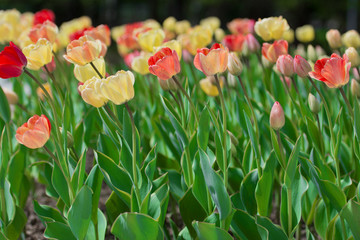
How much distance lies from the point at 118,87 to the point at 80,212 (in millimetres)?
403

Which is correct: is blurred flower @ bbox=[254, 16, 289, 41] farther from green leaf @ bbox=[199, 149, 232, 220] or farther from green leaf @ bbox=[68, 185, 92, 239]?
green leaf @ bbox=[68, 185, 92, 239]

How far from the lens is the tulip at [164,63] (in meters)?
1.45

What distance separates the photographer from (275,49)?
1846 millimetres

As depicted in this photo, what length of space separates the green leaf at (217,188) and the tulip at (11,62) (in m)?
0.60

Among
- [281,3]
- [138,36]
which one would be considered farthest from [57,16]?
[138,36]

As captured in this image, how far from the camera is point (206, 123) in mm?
1669

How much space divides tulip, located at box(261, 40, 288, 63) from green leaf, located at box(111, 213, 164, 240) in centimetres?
81

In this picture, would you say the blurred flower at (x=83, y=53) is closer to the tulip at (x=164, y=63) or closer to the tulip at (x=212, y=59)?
the tulip at (x=164, y=63)

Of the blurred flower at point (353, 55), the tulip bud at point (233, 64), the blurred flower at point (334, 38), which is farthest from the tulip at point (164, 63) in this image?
the blurred flower at point (334, 38)

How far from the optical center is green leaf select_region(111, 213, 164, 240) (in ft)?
4.58

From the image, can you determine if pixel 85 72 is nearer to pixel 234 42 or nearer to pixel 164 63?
pixel 164 63

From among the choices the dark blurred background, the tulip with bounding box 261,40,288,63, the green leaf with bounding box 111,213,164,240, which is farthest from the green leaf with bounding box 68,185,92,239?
the dark blurred background

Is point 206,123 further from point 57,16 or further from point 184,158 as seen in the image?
point 57,16

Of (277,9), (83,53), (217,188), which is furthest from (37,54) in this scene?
(277,9)
